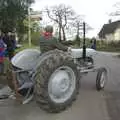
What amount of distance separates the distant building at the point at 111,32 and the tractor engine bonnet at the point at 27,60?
92.8 metres

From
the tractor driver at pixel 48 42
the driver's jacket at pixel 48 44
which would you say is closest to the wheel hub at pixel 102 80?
the tractor driver at pixel 48 42

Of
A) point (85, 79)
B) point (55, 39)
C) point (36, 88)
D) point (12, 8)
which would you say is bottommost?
point (85, 79)

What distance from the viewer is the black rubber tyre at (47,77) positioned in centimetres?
639

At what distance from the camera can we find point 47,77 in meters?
6.46

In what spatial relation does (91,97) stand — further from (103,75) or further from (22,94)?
(22,94)

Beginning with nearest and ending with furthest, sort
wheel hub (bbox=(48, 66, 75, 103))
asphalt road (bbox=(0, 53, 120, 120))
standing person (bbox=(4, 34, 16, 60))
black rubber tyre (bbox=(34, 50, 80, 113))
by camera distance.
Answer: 1. black rubber tyre (bbox=(34, 50, 80, 113))
2. wheel hub (bbox=(48, 66, 75, 103))
3. asphalt road (bbox=(0, 53, 120, 120))
4. standing person (bbox=(4, 34, 16, 60))

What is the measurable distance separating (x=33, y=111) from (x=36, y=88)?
3.79 ft

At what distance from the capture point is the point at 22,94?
7.09 metres

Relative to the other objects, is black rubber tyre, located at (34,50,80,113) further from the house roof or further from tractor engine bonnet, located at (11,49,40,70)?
the house roof

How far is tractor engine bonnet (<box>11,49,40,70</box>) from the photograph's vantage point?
727 cm

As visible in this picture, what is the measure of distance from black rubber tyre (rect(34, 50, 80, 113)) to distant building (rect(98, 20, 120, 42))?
307 ft

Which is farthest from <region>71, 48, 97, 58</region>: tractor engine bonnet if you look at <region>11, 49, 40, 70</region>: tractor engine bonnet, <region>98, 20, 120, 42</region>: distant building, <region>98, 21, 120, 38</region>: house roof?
<region>98, 21, 120, 38</region>: house roof

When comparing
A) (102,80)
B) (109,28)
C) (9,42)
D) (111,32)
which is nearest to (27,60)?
(102,80)

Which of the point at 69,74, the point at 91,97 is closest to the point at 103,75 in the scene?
the point at 91,97
